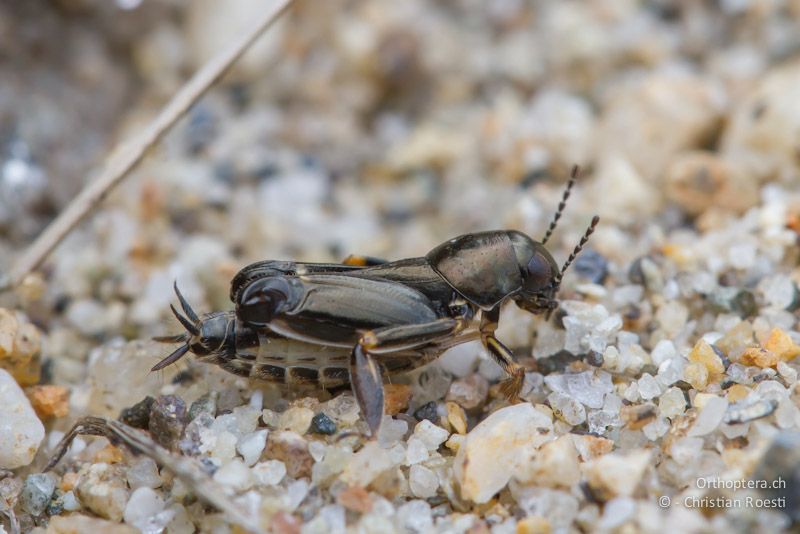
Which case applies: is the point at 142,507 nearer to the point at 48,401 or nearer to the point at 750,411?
the point at 48,401

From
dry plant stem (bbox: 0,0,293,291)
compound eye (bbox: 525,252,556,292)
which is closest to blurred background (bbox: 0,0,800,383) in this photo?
dry plant stem (bbox: 0,0,293,291)

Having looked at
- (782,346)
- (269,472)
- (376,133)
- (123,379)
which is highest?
(376,133)

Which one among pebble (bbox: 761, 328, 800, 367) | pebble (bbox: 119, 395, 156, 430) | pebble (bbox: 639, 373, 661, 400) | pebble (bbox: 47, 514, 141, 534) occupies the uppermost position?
pebble (bbox: 119, 395, 156, 430)

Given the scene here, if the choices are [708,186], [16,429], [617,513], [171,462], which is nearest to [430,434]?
[617,513]

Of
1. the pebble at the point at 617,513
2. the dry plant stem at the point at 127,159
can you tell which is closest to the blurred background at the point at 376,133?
the dry plant stem at the point at 127,159

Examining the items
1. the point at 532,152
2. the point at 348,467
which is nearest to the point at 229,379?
the point at 348,467

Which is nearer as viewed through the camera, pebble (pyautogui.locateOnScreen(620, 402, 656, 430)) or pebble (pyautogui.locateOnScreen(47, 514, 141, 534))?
pebble (pyautogui.locateOnScreen(47, 514, 141, 534))

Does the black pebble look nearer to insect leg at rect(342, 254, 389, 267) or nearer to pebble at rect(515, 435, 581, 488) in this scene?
pebble at rect(515, 435, 581, 488)

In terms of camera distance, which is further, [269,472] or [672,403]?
[672,403]
